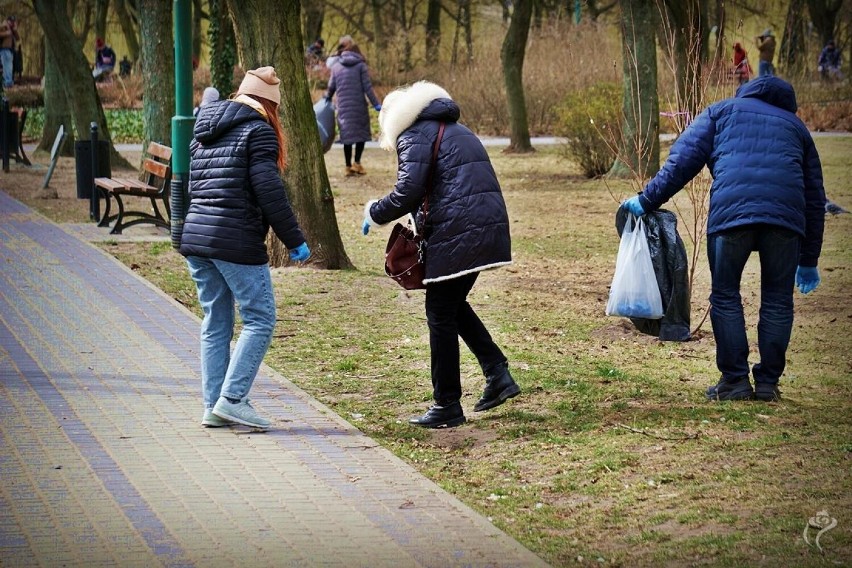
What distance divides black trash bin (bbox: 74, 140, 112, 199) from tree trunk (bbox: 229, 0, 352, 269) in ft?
15.2

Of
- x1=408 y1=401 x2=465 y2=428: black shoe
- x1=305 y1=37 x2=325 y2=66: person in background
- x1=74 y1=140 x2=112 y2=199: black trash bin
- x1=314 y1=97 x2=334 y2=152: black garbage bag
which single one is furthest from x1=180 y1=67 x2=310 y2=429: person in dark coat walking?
x1=305 y1=37 x2=325 y2=66: person in background

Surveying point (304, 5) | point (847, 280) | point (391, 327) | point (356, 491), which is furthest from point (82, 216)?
point (304, 5)

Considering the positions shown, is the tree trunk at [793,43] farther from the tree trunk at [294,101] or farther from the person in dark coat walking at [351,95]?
the tree trunk at [294,101]

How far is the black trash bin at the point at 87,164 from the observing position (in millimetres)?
15594

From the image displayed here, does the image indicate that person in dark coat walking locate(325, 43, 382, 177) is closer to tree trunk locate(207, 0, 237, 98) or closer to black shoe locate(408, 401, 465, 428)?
tree trunk locate(207, 0, 237, 98)

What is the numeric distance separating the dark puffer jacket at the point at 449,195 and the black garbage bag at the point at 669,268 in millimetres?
1809

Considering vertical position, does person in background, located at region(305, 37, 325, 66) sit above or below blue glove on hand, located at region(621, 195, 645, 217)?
below

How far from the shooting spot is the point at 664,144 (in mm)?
24172

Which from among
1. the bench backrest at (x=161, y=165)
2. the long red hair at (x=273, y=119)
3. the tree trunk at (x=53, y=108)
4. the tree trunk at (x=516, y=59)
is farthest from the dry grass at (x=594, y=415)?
the tree trunk at (x=53, y=108)

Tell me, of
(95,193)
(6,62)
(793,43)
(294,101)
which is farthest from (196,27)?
(294,101)

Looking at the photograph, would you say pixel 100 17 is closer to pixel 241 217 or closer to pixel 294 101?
pixel 294 101

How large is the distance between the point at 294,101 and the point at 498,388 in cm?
515

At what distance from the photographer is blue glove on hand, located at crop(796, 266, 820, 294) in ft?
23.3

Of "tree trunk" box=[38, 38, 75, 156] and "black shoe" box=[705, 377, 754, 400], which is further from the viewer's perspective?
"tree trunk" box=[38, 38, 75, 156]
